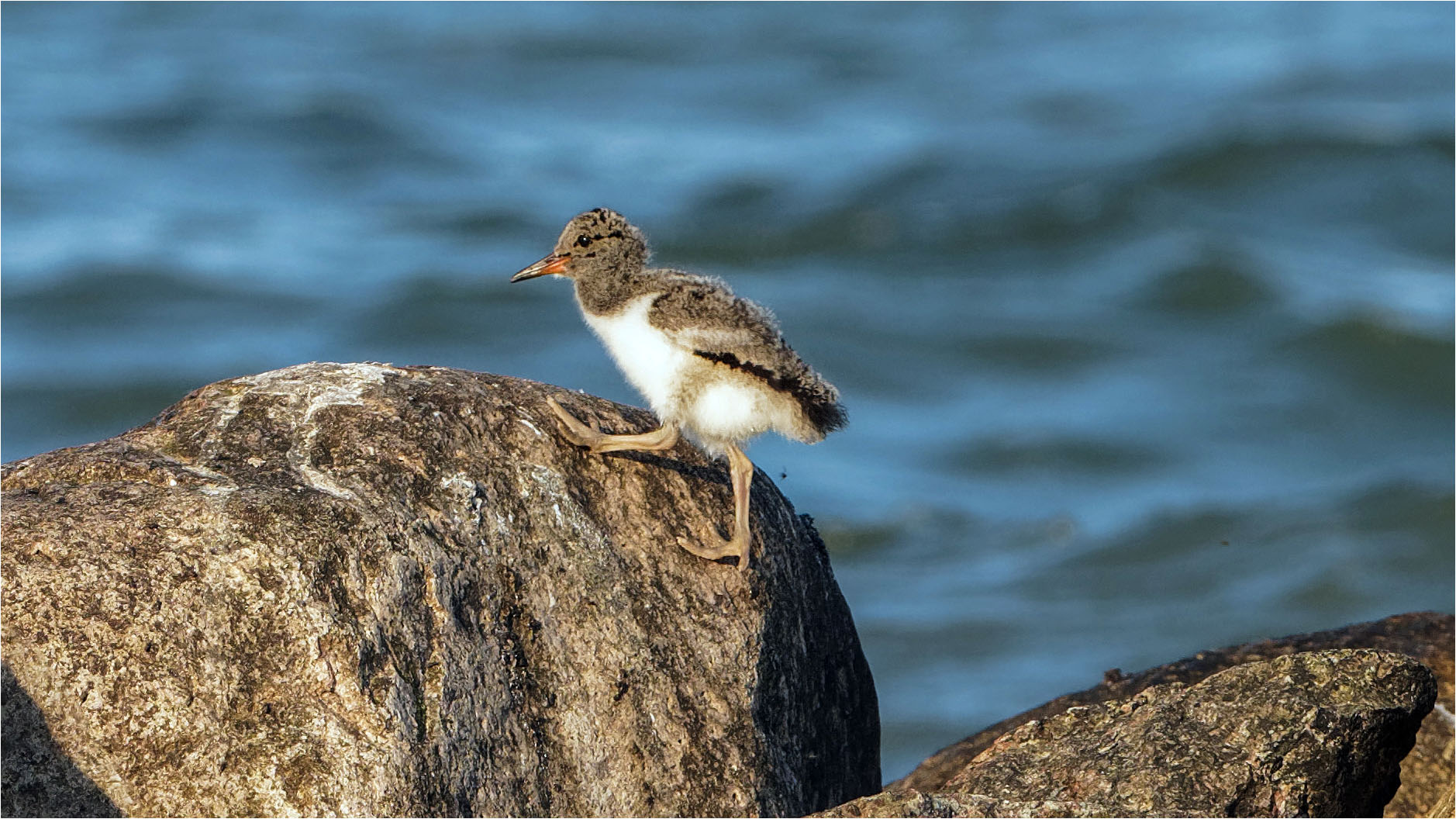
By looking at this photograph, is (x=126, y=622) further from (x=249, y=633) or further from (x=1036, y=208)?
(x=1036, y=208)

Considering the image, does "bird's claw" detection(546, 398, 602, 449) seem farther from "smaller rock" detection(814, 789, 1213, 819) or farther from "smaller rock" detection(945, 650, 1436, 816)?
"smaller rock" detection(945, 650, 1436, 816)

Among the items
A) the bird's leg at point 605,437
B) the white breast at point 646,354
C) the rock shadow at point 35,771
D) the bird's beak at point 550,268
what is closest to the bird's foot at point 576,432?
the bird's leg at point 605,437

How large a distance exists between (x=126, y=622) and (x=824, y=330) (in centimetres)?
1882

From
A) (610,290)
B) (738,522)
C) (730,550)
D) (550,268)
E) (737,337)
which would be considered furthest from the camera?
(550,268)

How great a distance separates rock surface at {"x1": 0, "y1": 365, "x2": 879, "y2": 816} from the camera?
5.24m

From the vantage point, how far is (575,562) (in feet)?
20.5

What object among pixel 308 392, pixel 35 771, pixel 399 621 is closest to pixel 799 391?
pixel 308 392

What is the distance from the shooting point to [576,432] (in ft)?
21.9

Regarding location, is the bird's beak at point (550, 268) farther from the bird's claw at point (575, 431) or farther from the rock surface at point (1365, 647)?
the rock surface at point (1365, 647)

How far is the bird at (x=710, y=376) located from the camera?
691 cm

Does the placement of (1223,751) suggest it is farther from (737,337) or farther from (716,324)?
(716,324)

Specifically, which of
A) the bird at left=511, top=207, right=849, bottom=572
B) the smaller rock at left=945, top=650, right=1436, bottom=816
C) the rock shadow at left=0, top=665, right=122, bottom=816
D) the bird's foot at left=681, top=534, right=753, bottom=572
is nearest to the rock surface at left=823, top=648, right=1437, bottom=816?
the smaller rock at left=945, top=650, right=1436, bottom=816

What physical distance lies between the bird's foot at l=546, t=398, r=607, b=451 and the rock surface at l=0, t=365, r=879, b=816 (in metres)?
0.06

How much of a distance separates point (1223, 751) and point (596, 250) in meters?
3.40
